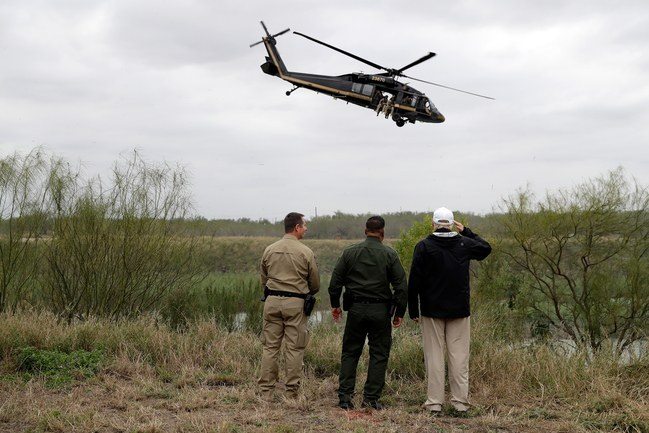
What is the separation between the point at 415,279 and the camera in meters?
6.48

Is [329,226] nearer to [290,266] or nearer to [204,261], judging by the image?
[204,261]

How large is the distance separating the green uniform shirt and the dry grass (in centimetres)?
109

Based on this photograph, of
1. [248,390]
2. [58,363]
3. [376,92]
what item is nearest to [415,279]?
[248,390]

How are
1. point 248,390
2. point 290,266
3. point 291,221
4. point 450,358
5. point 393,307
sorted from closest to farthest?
point 450,358 → point 393,307 → point 290,266 → point 291,221 → point 248,390

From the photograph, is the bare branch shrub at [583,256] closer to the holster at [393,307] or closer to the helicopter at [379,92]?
the helicopter at [379,92]

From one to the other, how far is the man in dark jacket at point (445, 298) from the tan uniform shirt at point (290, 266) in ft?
3.59

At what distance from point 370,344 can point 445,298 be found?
0.89 m

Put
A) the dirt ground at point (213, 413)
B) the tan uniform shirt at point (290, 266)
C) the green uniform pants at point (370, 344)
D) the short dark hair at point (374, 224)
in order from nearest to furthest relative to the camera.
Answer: the dirt ground at point (213, 413), the green uniform pants at point (370, 344), the short dark hair at point (374, 224), the tan uniform shirt at point (290, 266)

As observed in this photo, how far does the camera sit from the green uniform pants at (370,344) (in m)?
6.53

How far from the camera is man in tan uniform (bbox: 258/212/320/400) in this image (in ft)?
22.7

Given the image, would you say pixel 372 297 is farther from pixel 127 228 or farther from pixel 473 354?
pixel 127 228

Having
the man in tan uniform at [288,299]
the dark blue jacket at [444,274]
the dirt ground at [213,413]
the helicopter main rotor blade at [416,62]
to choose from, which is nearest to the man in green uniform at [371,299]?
the dark blue jacket at [444,274]

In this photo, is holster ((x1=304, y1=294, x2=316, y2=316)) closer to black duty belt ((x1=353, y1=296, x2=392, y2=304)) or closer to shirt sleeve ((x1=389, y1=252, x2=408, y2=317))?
black duty belt ((x1=353, y1=296, x2=392, y2=304))

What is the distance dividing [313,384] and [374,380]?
118 centimetres
